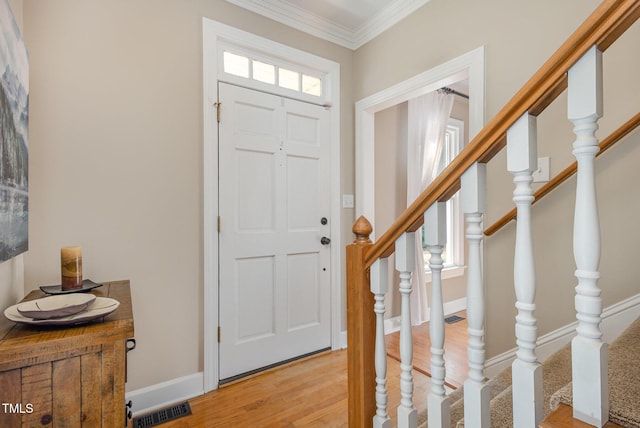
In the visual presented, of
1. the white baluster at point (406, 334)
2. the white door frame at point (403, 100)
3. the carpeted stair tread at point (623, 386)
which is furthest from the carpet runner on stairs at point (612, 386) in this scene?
the white door frame at point (403, 100)

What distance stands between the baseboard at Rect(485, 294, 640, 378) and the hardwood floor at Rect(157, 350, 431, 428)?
48 cm

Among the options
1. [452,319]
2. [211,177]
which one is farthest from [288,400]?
[452,319]

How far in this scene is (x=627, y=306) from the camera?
53.9 inches

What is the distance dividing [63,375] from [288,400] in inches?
54.7

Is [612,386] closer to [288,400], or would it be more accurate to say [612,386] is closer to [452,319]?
[288,400]

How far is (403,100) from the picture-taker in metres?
2.44

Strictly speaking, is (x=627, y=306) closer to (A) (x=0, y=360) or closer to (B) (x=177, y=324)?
(A) (x=0, y=360)

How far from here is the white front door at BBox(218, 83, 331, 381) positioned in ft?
7.13

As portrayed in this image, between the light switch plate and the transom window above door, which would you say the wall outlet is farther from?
the transom window above door

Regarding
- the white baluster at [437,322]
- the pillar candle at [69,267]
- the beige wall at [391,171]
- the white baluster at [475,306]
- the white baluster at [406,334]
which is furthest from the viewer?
the beige wall at [391,171]

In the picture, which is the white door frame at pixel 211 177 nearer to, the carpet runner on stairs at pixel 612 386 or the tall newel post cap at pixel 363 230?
the tall newel post cap at pixel 363 230

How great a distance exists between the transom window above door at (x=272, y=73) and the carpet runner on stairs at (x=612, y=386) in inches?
88.3

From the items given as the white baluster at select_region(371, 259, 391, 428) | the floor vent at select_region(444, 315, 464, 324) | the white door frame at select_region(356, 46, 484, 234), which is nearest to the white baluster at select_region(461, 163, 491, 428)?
the white baluster at select_region(371, 259, 391, 428)

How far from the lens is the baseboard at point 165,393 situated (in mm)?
1806
